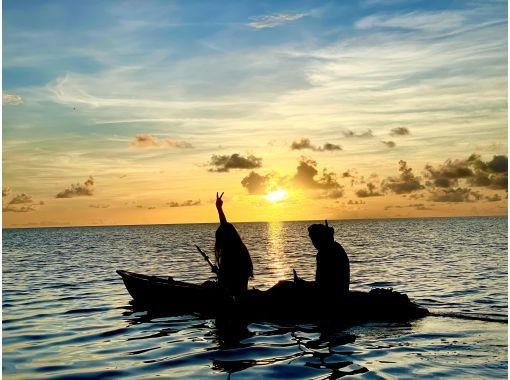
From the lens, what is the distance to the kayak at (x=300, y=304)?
57.1 feet

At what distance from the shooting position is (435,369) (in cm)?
1241

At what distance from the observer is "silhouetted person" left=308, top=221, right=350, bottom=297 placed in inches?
677

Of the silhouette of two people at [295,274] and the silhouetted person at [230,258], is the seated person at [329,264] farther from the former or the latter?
the silhouetted person at [230,258]

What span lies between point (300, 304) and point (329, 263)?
1.71 m

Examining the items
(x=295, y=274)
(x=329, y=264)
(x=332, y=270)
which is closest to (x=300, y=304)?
(x=295, y=274)

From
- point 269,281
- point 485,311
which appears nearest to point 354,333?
point 485,311

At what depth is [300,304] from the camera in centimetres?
1797

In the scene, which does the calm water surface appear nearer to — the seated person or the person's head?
the seated person

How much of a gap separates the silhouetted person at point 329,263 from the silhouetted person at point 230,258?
9.70 feet

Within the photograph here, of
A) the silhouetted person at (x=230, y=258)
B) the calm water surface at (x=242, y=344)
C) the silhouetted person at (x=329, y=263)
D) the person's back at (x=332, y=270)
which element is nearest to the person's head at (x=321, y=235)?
the silhouetted person at (x=329, y=263)

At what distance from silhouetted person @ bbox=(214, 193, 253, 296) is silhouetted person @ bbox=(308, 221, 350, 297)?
9.70 feet

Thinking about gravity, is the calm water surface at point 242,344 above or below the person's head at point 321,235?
below

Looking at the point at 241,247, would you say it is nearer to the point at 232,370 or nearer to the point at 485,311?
the point at 232,370

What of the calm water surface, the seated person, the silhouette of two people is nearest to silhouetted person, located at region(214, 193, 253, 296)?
the silhouette of two people
